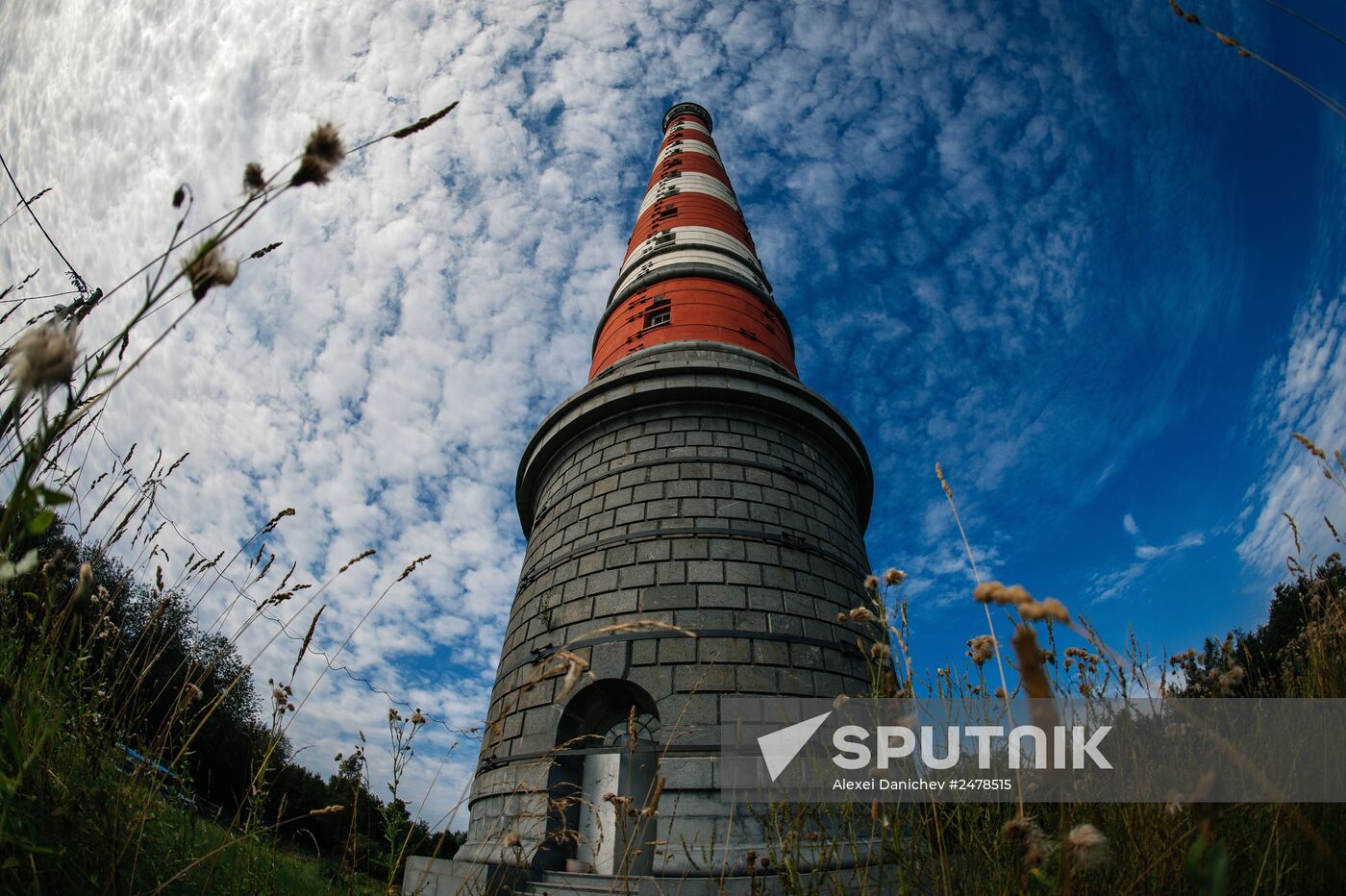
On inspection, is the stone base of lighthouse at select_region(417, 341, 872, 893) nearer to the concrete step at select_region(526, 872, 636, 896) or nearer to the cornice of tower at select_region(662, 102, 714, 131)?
the concrete step at select_region(526, 872, 636, 896)

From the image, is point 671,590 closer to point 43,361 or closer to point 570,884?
point 570,884

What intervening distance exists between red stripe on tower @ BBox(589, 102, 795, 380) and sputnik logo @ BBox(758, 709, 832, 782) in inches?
245

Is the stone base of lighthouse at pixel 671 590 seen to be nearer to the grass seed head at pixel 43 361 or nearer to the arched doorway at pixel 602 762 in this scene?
the arched doorway at pixel 602 762

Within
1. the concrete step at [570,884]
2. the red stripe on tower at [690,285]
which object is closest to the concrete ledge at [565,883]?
the concrete step at [570,884]

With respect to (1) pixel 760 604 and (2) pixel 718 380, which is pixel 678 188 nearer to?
(2) pixel 718 380

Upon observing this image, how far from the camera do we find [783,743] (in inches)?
233

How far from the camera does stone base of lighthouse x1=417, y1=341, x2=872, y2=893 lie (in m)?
Answer: 6.16

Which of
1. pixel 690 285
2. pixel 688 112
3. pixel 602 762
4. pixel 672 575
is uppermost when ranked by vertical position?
pixel 688 112

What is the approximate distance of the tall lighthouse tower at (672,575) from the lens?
20.5ft

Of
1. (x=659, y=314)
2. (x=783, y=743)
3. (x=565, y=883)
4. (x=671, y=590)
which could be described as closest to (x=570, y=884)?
(x=565, y=883)

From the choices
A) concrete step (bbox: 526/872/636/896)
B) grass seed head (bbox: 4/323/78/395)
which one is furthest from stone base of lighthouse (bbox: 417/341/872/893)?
grass seed head (bbox: 4/323/78/395)

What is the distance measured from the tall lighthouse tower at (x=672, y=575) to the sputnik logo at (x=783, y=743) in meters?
0.49

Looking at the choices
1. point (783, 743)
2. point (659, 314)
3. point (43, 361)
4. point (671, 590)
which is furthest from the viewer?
point (659, 314)

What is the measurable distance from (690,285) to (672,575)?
6.10 meters
